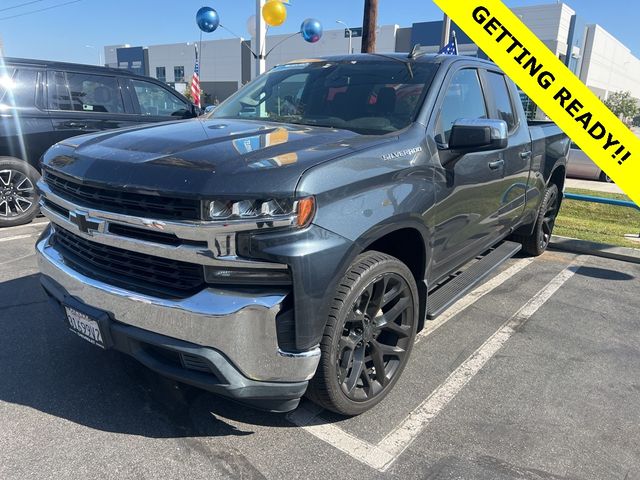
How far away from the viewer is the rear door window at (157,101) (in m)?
7.63

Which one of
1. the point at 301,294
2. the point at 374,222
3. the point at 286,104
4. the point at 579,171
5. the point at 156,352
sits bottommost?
the point at 579,171

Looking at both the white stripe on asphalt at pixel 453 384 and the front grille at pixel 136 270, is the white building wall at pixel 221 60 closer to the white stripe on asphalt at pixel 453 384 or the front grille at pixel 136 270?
the white stripe on asphalt at pixel 453 384

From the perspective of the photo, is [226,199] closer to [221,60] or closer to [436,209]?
[436,209]

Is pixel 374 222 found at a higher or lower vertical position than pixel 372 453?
higher

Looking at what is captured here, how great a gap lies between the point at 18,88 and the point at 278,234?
5.83 m

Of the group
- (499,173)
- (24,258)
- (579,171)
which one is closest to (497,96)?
(499,173)

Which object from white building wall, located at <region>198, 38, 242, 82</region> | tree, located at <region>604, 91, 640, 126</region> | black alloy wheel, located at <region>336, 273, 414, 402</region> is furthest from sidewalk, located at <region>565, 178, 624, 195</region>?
white building wall, located at <region>198, 38, 242, 82</region>

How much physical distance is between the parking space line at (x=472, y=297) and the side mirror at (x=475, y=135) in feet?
4.98

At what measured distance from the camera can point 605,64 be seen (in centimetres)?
5534

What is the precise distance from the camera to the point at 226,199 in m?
2.10

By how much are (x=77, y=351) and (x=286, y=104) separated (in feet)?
7.28

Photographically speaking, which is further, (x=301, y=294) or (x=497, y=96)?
(x=497, y=96)

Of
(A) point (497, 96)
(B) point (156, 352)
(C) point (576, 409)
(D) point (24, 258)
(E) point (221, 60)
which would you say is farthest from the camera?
(E) point (221, 60)

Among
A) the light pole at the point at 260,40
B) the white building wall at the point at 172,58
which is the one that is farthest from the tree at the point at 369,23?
the white building wall at the point at 172,58
